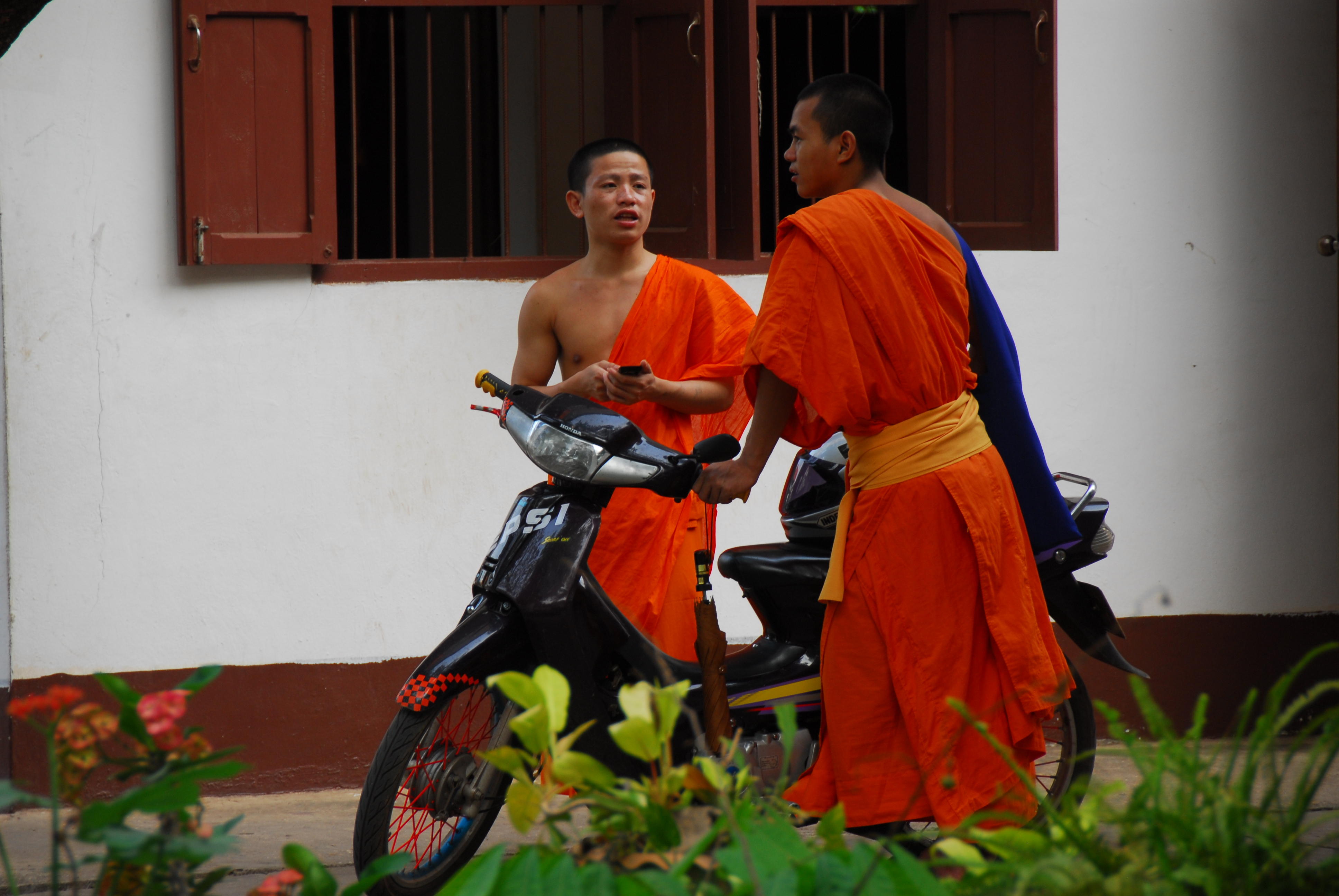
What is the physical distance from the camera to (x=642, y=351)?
10.5ft

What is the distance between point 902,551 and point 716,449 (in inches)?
15.5

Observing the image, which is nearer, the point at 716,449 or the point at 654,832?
the point at 654,832

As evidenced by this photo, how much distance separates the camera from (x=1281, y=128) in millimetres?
4344

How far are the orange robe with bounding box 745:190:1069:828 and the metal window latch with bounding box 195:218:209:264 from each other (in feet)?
6.71

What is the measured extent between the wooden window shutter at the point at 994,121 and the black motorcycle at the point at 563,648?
1.74 meters

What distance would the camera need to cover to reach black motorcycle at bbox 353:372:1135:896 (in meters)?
2.46

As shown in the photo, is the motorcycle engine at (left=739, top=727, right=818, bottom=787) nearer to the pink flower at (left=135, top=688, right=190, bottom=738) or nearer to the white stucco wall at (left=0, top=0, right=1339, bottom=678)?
the white stucco wall at (left=0, top=0, right=1339, bottom=678)

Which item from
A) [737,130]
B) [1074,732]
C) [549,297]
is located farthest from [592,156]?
[1074,732]

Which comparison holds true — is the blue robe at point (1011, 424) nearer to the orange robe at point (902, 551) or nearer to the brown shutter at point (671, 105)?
the orange robe at point (902, 551)

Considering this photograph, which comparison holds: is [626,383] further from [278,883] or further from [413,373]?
[278,883]

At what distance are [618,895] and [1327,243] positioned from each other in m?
4.06

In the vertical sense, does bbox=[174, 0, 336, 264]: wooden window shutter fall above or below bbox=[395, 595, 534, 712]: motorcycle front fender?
above

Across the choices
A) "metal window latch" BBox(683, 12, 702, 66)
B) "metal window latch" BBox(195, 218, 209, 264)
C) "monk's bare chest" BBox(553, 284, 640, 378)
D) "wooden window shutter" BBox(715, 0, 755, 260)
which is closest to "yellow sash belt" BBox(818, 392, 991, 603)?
"monk's bare chest" BBox(553, 284, 640, 378)

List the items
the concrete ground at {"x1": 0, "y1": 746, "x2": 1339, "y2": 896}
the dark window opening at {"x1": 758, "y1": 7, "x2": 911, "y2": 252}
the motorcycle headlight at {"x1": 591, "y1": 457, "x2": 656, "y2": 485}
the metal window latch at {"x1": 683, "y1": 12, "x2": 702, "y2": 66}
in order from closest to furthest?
the motorcycle headlight at {"x1": 591, "y1": 457, "x2": 656, "y2": 485} < the concrete ground at {"x1": 0, "y1": 746, "x2": 1339, "y2": 896} < the metal window latch at {"x1": 683, "y1": 12, "x2": 702, "y2": 66} < the dark window opening at {"x1": 758, "y1": 7, "x2": 911, "y2": 252}
